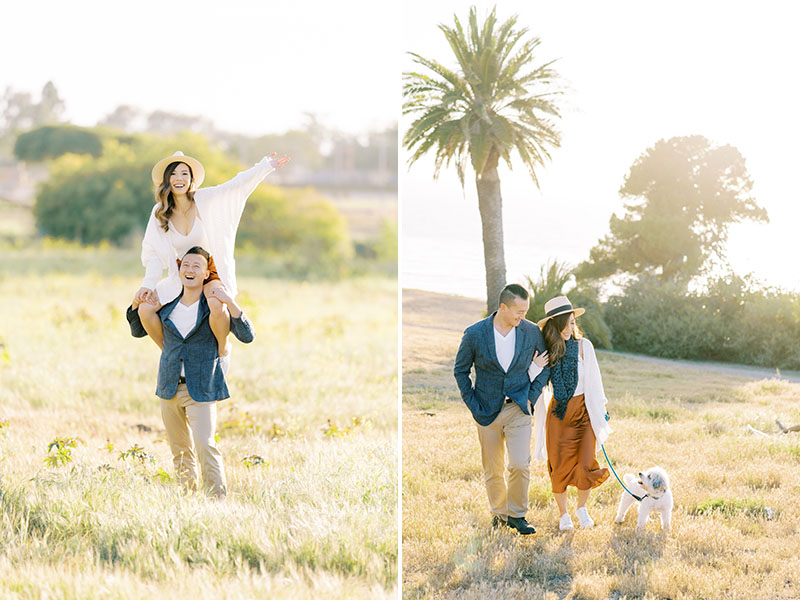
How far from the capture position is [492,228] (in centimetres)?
1210

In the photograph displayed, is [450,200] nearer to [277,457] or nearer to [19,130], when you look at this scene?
[277,457]

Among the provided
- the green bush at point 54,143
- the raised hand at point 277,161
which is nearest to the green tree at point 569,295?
the raised hand at point 277,161

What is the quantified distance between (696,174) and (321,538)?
938 centimetres

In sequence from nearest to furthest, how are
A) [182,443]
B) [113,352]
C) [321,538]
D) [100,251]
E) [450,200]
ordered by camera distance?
1. [321,538]
2. [182,443]
3. [113,352]
4. [450,200]
5. [100,251]

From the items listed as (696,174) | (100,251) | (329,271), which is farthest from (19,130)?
(696,174)

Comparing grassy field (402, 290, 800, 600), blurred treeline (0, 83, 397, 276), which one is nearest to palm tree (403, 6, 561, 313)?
grassy field (402, 290, 800, 600)

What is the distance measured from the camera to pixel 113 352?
36.4ft

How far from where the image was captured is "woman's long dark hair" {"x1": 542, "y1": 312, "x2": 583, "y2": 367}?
17.0 feet

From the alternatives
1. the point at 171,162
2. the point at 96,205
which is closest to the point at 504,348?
the point at 171,162

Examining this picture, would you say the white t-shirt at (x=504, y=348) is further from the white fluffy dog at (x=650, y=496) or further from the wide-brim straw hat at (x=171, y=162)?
the wide-brim straw hat at (x=171, y=162)

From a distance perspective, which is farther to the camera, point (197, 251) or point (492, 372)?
point (492, 372)

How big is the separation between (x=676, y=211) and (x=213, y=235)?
942 centimetres

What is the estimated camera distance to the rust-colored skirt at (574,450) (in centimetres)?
527

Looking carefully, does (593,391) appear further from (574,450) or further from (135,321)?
(135,321)
